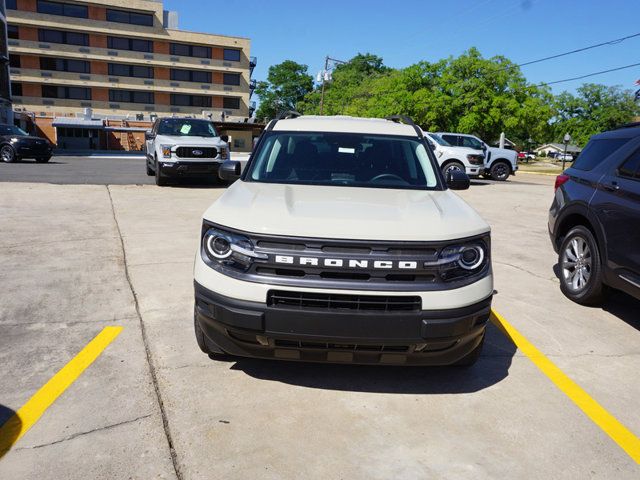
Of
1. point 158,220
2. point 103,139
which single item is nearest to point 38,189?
point 158,220

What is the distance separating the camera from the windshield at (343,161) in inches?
169

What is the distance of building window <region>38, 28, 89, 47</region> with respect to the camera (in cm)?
5519

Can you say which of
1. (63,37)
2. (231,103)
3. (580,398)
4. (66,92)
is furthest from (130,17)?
(580,398)

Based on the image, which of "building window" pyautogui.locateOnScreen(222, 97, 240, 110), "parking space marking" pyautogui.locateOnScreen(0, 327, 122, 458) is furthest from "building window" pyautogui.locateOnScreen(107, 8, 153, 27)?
"parking space marking" pyautogui.locateOnScreen(0, 327, 122, 458)

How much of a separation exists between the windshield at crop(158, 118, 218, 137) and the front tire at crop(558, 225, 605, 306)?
439 inches

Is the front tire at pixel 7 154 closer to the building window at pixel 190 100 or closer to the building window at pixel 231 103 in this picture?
the building window at pixel 190 100

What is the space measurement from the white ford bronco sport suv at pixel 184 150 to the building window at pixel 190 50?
164 ft

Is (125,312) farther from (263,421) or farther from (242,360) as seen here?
(263,421)

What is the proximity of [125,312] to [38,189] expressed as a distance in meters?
9.33

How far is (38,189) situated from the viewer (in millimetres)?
12367

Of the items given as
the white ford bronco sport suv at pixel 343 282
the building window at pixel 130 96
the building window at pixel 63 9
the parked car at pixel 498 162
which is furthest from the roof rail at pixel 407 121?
the building window at pixel 63 9

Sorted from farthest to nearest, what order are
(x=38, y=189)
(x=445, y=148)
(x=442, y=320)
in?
(x=445, y=148)
(x=38, y=189)
(x=442, y=320)

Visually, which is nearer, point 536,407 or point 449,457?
point 449,457

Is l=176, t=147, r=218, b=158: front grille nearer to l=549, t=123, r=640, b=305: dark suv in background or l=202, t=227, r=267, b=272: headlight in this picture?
l=549, t=123, r=640, b=305: dark suv in background
